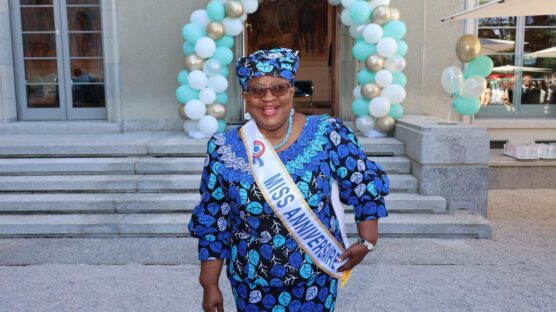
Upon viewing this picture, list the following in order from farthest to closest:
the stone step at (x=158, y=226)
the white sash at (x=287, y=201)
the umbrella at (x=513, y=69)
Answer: the umbrella at (x=513, y=69)
the stone step at (x=158, y=226)
the white sash at (x=287, y=201)

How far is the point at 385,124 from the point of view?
6867 mm

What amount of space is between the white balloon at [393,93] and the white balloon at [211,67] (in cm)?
224

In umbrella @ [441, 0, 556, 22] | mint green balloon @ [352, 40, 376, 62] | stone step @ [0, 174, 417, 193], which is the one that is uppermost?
umbrella @ [441, 0, 556, 22]

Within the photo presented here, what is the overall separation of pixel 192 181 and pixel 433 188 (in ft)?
9.27

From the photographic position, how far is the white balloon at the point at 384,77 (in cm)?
661

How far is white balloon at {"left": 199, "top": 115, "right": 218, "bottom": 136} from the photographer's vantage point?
265 inches

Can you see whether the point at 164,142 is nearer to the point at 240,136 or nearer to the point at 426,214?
the point at 426,214

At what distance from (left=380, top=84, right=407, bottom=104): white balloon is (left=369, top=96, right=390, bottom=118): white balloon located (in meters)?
0.08

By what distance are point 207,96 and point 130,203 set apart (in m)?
1.81

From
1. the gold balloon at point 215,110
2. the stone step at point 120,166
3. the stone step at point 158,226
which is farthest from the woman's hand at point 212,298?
the gold balloon at point 215,110

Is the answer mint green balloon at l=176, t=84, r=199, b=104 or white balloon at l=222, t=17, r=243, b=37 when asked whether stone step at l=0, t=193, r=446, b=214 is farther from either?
white balloon at l=222, t=17, r=243, b=37

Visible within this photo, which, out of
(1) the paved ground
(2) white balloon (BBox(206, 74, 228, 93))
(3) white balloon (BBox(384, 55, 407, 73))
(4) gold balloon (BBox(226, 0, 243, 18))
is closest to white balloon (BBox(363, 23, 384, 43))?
(3) white balloon (BBox(384, 55, 407, 73))

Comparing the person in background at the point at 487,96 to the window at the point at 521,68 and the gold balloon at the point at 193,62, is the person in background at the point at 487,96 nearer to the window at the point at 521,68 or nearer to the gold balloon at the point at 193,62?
the window at the point at 521,68

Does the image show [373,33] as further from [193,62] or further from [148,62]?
[148,62]
